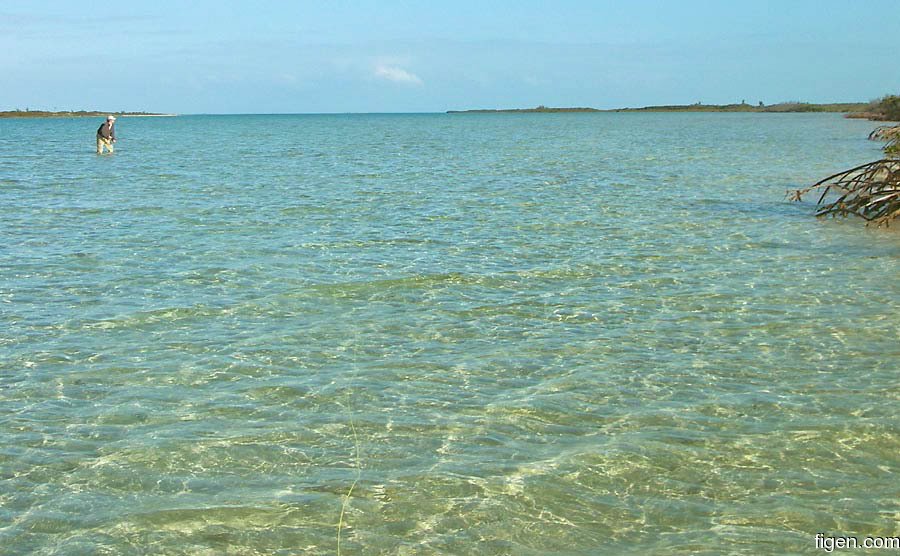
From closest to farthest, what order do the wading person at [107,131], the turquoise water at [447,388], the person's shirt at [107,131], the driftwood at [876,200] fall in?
the turquoise water at [447,388] → the driftwood at [876,200] → the wading person at [107,131] → the person's shirt at [107,131]

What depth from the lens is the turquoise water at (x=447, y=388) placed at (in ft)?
20.1

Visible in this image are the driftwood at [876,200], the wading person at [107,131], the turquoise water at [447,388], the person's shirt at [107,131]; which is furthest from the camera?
the person's shirt at [107,131]

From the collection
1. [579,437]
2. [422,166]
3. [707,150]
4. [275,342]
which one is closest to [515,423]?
[579,437]

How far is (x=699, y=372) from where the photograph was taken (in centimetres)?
916

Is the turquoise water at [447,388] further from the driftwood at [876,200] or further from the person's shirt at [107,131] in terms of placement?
the person's shirt at [107,131]

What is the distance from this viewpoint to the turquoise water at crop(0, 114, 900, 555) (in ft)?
20.1

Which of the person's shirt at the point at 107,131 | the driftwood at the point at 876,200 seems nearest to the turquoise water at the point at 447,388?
the driftwood at the point at 876,200

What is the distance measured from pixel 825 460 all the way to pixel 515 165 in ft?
108

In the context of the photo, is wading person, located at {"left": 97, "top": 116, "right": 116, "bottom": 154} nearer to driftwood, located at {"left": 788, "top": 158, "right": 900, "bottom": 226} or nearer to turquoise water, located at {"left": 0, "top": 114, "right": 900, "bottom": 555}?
turquoise water, located at {"left": 0, "top": 114, "right": 900, "bottom": 555}

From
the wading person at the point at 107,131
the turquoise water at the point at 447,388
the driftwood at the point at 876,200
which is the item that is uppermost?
the wading person at the point at 107,131

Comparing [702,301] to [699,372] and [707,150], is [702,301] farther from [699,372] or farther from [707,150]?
[707,150]

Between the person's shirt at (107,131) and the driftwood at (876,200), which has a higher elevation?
the person's shirt at (107,131)

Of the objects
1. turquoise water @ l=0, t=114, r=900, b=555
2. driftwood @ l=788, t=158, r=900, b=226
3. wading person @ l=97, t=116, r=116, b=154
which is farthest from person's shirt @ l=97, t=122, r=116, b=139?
driftwood @ l=788, t=158, r=900, b=226

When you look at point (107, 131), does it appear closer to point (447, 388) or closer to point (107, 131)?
point (107, 131)
